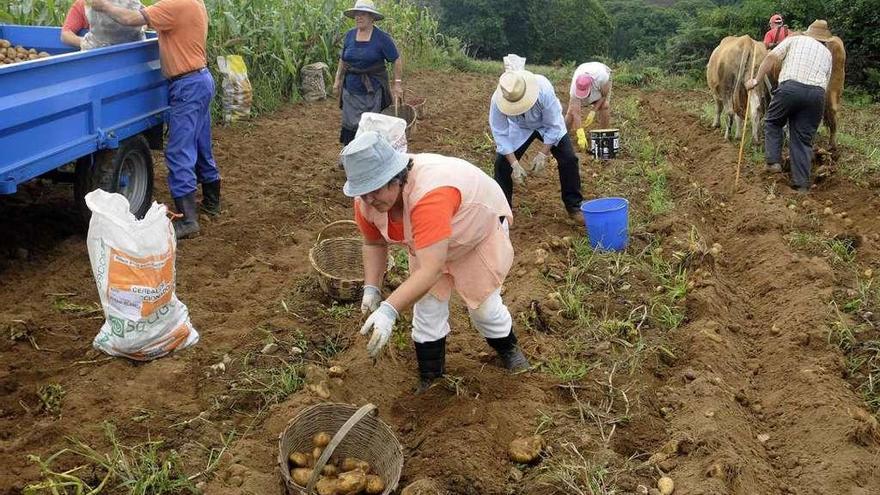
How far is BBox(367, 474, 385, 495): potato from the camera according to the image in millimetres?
3143

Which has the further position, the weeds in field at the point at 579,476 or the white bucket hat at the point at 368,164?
the weeds in field at the point at 579,476

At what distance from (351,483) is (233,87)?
6.98 meters

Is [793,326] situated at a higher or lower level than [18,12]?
lower

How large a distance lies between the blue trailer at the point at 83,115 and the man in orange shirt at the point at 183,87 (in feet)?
0.58

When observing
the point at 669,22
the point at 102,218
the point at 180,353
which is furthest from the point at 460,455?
the point at 669,22

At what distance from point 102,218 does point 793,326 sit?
392 cm

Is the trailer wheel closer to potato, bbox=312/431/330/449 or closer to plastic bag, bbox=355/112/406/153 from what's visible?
plastic bag, bbox=355/112/406/153

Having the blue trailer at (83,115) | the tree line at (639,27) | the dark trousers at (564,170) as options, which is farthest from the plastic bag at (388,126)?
the tree line at (639,27)

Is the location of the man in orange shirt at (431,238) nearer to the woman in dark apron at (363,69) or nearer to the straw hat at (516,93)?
the straw hat at (516,93)

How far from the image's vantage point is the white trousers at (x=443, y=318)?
373cm

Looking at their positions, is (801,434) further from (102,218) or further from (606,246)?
(102,218)

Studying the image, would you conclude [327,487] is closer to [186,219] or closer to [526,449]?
[526,449]

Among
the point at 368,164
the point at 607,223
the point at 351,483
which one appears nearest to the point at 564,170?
the point at 607,223

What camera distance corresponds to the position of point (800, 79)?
766 cm
